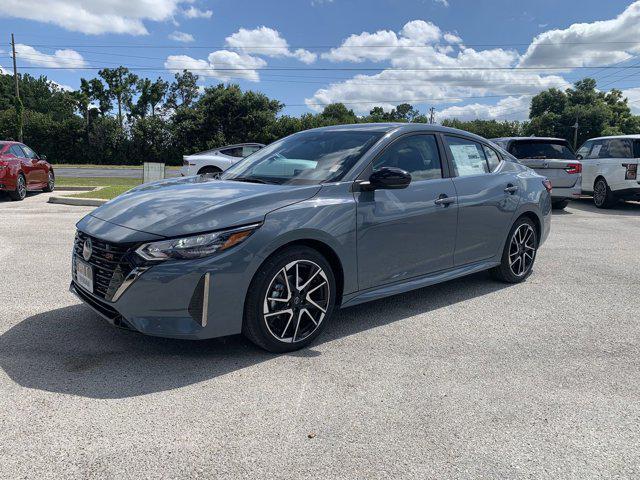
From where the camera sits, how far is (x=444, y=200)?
4551mm

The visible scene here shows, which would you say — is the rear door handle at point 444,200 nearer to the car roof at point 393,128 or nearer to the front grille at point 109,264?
the car roof at point 393,128

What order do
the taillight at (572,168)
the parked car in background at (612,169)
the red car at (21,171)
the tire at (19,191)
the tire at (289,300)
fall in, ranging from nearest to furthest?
the tire at (289,300) → the taillight at (572,168) → the red car at (21,171) → the tire at (19,191) → the parked car in background at (612,169)

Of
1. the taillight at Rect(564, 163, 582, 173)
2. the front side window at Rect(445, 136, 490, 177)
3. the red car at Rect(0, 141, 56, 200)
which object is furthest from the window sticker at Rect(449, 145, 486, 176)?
the red car at Rect(0, 141, 56, 200)

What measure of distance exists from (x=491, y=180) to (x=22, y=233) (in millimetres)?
6781

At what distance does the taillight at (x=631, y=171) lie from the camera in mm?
12359

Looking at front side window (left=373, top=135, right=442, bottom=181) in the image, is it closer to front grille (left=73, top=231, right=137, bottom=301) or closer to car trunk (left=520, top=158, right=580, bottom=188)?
front grille (left=73, top=231, right=137, bottom=301)

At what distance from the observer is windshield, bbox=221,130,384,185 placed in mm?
4074

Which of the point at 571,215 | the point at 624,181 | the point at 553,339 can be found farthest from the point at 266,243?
the point at 624,181

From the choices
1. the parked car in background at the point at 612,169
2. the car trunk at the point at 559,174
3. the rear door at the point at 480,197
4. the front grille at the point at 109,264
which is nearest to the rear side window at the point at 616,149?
the parked car in background at the point at 612,169

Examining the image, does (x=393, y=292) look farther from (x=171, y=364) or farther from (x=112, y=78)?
(x=112, y=78)

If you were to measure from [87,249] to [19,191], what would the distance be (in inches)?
414

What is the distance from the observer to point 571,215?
11.8 m

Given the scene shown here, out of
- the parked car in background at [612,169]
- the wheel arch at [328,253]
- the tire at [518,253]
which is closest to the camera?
the wheel arch at [328,253]

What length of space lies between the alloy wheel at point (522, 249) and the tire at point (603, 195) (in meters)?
8.60
